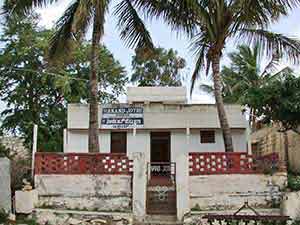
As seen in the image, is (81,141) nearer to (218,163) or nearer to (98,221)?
(98,221)

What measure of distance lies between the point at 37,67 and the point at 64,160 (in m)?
11.8

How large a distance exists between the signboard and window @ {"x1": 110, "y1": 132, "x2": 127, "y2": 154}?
1.79 ft

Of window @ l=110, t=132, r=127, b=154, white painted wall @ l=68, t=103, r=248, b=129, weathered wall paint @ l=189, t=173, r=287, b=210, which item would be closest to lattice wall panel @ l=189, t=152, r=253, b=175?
weathered wall paint @ l=189, t=173, r=287, b=210

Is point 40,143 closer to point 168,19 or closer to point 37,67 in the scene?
point 37,67

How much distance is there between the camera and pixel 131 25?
1410 centimetres

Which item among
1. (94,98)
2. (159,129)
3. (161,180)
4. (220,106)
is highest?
(94,98)

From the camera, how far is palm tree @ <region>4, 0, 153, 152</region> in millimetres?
12641

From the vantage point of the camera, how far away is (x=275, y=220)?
9.64 meters

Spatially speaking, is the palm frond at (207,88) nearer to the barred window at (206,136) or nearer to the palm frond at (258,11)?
the barred window at (206,136)

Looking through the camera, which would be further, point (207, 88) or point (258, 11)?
point (207, 88)

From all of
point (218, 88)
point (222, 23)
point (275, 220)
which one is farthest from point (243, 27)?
point (275, 220)

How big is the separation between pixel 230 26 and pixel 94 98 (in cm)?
490

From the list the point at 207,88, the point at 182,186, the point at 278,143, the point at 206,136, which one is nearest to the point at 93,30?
the point at 182,186

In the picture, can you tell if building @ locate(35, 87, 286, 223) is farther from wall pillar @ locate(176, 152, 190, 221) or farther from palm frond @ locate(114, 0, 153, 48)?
palm frond @ locate(114, 0, 153, 48)
